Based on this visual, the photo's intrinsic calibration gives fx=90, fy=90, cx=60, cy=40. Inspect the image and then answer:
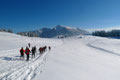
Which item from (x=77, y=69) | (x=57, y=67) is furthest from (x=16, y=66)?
(x=77, y=69)

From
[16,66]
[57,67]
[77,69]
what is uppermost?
[16,66]

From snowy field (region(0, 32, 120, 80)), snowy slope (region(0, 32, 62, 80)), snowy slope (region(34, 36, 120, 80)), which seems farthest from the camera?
snowy slope (region(34, 36, 120, 80))

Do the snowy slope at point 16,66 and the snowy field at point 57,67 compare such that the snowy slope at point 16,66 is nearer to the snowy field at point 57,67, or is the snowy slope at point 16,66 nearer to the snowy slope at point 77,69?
the snowy field at point 57,67

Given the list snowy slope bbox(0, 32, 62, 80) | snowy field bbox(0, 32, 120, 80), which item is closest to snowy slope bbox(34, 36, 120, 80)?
snowy field bbox(0, 32, 120, 80)

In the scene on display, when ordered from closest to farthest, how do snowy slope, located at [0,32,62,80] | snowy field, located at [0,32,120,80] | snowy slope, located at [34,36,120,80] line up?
1. snowy slope, located at [0,32,62,80]
2. snowy field, located at [0,32,120,80]
3. snowy slope, located at [34,36,120,80]

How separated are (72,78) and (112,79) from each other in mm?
3145

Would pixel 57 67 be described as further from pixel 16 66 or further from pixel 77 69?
pixel 16 66

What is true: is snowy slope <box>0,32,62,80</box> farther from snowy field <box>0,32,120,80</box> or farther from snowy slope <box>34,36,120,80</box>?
snowy slope <box>34,36,120,80</box>

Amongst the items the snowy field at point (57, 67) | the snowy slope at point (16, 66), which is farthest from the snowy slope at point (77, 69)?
the snowy slope at point (16, 66)

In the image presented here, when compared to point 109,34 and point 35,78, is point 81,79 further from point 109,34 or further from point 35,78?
point 109,34

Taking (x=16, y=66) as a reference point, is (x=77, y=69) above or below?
below

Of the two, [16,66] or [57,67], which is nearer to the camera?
[57,67]

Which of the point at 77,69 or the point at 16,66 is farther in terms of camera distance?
the point at 16,66

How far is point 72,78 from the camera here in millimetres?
6035
